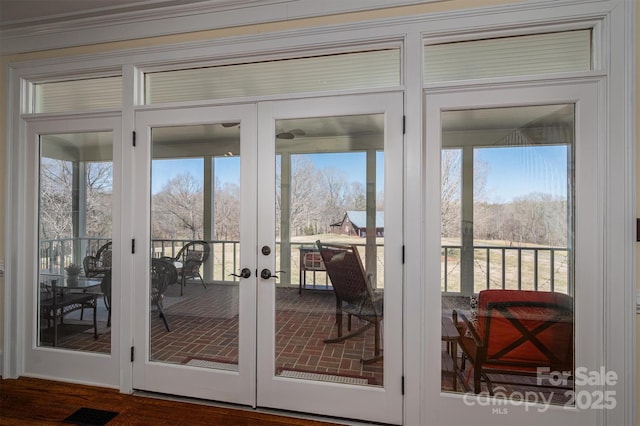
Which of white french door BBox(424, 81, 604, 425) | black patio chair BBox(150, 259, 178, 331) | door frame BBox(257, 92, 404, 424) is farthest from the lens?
black patio chair BBox(150, 259, 178, 331)

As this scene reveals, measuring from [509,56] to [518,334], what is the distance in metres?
1.74

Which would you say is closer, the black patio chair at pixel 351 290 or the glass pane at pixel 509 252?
the glass pane at pixel 509 252

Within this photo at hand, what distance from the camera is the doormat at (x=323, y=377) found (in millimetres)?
2020

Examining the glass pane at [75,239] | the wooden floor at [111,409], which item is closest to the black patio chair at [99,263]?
the glass pane at [75,239]

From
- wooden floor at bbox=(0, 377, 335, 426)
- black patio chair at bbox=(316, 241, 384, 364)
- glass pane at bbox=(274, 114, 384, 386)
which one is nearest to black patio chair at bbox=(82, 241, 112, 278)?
wooden floor at bbox=(0, 377, 335, 426)

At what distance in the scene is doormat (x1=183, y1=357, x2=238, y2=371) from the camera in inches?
85.7

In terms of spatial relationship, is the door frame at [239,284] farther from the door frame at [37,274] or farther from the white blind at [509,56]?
the white blind at [509,56]

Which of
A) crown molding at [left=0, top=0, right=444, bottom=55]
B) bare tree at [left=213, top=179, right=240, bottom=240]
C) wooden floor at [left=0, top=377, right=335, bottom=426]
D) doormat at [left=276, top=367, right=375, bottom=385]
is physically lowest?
wooden floor at [left=0, top=377, right=335, bottom=426]

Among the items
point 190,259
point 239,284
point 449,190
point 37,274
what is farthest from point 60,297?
point 449,190

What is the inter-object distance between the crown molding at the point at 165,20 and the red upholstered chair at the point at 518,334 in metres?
1.97

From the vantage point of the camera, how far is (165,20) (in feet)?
7.40

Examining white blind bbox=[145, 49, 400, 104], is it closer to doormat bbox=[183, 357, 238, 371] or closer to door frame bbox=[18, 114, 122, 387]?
door frame bbox=[18, 114, 122, 387]

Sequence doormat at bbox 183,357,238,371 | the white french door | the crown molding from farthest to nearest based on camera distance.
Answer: doormat at bbox 183,357,238,371, the crown molding, the white french door

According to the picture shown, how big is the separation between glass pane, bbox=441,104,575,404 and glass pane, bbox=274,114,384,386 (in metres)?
0.46
